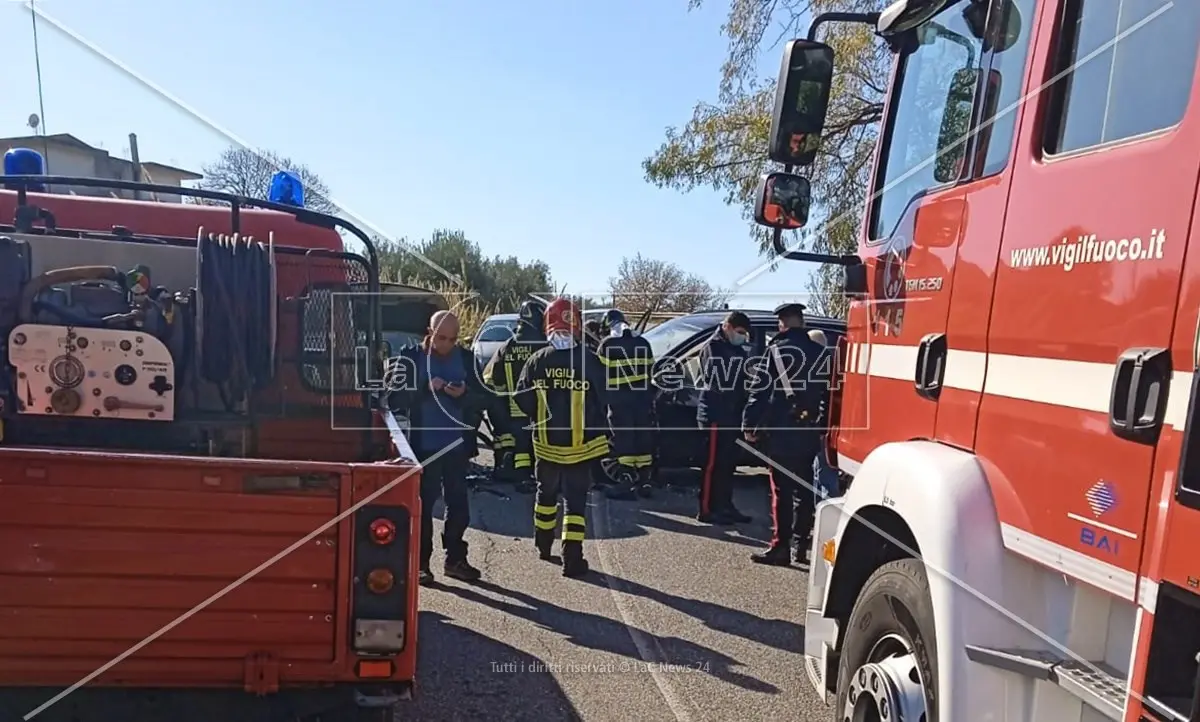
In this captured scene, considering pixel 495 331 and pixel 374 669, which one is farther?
pixel 495 331

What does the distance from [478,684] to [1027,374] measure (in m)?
3.14

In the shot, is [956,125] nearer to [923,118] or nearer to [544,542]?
[923,118]

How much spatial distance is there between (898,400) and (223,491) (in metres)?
2.15

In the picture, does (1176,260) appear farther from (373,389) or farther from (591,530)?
(591,530)

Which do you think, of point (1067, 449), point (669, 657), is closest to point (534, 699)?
point (669, 657)

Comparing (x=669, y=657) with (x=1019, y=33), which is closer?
(x=1019, y=33)

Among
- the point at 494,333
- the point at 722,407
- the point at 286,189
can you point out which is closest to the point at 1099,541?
the point at 286,189

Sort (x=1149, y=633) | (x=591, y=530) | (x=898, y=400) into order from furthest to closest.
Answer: (x=591, y=530) < (x=898, y=400) < (x=1149, y=633)

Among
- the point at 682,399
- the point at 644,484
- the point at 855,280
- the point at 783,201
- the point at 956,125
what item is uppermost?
the point at 956,125

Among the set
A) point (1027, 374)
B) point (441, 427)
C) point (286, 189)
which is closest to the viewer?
point (1027, 374)

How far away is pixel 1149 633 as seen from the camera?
1774 millimetres

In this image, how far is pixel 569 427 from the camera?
20.5 feet

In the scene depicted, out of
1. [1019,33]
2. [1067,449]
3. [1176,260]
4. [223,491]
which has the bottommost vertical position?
[223,491]

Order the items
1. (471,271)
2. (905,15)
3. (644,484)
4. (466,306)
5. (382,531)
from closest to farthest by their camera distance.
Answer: (382,531) < (905,15) < (644,484) < (466,306) < (471,271)
